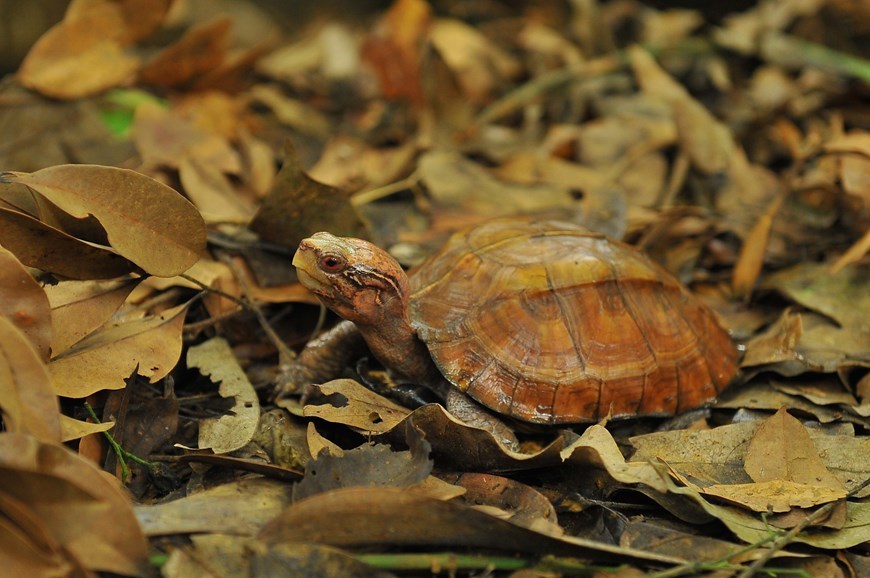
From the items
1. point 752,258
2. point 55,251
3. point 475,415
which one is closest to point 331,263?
point 475,415

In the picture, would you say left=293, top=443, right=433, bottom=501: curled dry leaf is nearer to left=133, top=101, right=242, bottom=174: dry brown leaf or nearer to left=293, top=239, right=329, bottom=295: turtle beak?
left=293, top=239, right=329, bottom=295: turtle beak

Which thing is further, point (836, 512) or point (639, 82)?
point (639, 82)

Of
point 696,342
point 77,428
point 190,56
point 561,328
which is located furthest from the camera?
point 190,56

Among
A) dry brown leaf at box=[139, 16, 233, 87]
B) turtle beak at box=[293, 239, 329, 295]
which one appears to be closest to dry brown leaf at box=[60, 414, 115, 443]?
turtle beak at box=[293, 239, 329, 295]

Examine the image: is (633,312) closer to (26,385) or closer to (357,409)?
(357,409)

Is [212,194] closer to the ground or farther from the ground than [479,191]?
farther from the ground

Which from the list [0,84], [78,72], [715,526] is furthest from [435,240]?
[0,84]

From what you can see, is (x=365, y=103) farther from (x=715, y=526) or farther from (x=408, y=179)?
(x=715, y=526)
